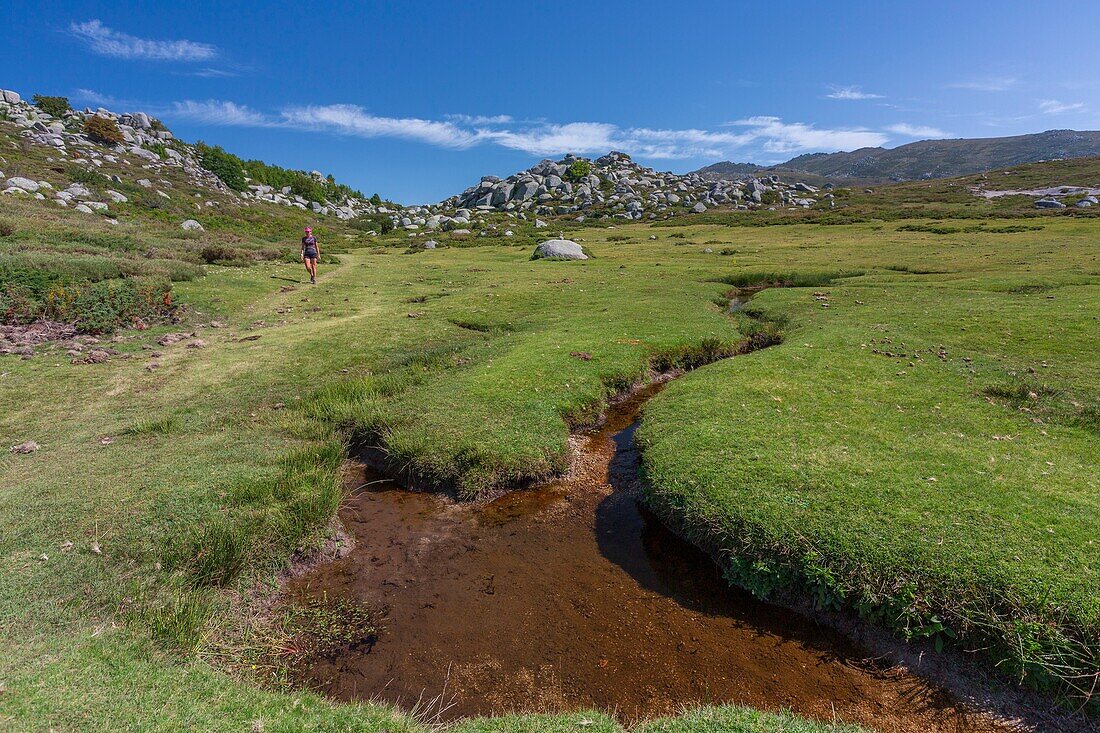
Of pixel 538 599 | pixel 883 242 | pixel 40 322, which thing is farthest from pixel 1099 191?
pixel 40 322

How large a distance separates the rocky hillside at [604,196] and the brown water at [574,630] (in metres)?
129

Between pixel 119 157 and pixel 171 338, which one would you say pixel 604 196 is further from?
pixel 171 338

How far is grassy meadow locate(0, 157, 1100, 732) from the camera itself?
6.10 metres

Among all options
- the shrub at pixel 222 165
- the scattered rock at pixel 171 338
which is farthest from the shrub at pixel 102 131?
the scattered rock at pixel 171 338

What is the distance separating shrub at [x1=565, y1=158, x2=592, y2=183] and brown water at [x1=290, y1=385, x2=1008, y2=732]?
196865mm

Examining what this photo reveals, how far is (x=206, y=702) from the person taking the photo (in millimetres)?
5363

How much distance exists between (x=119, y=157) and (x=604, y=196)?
133m

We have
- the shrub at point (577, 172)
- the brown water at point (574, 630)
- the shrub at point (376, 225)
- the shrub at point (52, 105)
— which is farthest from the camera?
the shrub at point (577, 172)

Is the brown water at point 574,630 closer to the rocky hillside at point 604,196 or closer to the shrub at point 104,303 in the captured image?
the shrub at point 104,303

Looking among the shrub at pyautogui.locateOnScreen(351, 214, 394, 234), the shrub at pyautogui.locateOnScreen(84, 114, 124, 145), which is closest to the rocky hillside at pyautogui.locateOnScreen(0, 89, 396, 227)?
the shrub at pyautogui.locateOnScreen(84, 114, 124, 145)

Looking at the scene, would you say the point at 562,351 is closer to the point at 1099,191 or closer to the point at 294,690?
the point at 294,690

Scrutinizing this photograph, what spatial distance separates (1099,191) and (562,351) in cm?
17181

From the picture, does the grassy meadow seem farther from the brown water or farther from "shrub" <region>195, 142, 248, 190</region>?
"shrub" <region>195, 142, 248, 190</region>

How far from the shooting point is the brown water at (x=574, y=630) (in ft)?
21.2
